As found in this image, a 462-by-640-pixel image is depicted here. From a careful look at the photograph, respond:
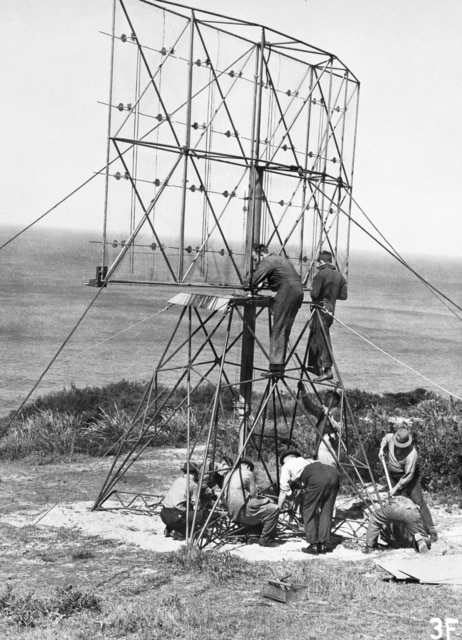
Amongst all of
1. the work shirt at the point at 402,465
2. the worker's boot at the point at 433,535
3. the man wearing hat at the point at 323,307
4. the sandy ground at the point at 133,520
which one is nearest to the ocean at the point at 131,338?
the sandy ground at the point at 133,520

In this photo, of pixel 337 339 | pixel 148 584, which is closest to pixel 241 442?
pixel 148 584

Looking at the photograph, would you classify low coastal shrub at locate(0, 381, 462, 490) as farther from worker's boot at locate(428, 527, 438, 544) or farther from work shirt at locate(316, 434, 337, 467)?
worker's boot at locate(428, 527, 438, 544)

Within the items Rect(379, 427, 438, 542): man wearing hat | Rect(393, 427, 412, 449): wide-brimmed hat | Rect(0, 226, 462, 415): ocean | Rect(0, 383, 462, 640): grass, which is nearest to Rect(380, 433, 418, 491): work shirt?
Rect(379, 427, 438, 542): man wearing hat

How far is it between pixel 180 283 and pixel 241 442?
10.1ft

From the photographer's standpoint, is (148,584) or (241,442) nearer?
(148,584)

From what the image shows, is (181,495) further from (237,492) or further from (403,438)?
(403,438)

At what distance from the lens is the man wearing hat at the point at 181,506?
1222 centimetres

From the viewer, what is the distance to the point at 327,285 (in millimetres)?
14164

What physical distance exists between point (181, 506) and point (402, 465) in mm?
3599

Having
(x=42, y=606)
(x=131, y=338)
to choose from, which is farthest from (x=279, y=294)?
(x=131, y=338)

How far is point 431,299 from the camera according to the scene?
115 meters

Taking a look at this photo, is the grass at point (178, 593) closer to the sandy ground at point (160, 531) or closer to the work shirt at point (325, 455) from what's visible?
the sandy ground at point (160, 531)

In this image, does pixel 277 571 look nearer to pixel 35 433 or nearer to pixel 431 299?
pixel 35 433

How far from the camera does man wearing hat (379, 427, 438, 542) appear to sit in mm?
12266
